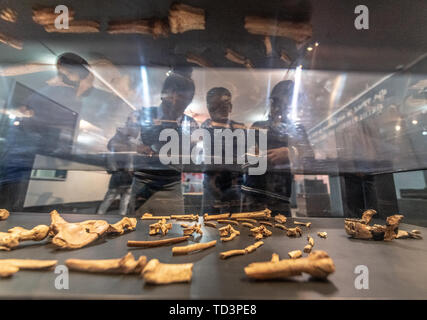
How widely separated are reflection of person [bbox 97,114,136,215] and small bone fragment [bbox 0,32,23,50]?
0.91 meters

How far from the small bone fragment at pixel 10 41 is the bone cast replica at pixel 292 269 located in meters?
2.07

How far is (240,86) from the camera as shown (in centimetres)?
173

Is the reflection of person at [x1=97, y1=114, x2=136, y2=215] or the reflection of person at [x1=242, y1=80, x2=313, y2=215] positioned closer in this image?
the reflection of person at [x1=242, y1=80, x2=313, y2=215]

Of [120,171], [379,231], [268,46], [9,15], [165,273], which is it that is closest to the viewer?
[165,273]

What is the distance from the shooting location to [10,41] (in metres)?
1.23

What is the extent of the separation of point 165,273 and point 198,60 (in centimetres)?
153

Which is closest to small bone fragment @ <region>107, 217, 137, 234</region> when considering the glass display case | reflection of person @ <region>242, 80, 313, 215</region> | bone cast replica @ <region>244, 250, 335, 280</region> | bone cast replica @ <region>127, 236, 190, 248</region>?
the glass display case

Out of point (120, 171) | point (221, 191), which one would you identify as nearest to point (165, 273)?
point (221, 191)

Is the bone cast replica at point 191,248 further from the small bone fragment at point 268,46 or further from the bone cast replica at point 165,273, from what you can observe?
the small bone fragment at point 268,46

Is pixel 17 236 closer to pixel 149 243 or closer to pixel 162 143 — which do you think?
pixel 149 243

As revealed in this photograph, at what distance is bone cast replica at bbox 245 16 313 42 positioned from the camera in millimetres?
955

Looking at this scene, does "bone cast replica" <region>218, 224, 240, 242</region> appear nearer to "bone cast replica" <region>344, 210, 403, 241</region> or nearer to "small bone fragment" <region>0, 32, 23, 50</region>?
"bone cast replica" <region>344, 210, 403, 241</region>

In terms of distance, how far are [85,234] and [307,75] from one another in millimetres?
2020
